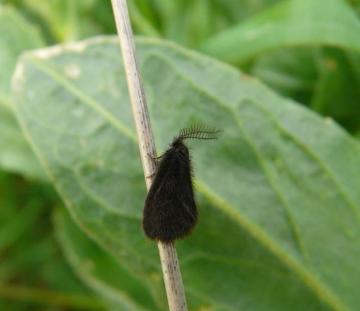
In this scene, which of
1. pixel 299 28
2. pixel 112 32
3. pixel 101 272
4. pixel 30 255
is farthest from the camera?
pixel 30 255

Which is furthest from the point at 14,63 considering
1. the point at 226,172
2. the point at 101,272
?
the point at 226,172

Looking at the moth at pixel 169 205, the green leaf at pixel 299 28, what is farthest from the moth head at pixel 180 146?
the green leaf at pixel 299 28

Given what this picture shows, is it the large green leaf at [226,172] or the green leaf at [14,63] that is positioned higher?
the green leaf at [14,63]

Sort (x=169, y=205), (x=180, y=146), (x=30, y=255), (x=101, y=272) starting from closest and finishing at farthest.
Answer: (x=169, y=205), (x=180, y=146), (x=101, y=272), (x=30, y=255)

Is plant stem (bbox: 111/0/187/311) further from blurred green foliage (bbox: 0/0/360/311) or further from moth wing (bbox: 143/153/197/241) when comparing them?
blurred green foliage (bbox: 0/0/360/311)

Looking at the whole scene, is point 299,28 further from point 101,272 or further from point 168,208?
point 101,272

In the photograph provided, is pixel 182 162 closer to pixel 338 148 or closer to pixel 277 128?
pixel 277 128

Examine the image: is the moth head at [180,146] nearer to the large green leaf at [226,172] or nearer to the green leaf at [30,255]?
the large green leaf at [226,172]

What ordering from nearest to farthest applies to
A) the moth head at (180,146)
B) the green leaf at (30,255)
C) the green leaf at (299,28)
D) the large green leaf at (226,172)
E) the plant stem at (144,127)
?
the plant stem at (144,127) < the moth head at (180,146) < the large green leaf at (226,172) < the green leaf at (299,28) < the green leaf at (30,255)
